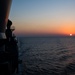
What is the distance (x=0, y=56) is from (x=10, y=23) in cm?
1450

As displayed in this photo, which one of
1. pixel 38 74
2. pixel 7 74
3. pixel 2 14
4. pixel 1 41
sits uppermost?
pixel 2 14

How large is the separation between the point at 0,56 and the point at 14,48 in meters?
13.3

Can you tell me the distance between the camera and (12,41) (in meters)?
26.8

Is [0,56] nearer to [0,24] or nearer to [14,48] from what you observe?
[0,24]

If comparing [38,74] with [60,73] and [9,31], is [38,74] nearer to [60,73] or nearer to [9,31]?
[60,73]

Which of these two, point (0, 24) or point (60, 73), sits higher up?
point (0, 24)

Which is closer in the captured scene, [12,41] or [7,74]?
[7,74]

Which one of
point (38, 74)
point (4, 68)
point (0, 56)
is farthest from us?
point (38, 74)

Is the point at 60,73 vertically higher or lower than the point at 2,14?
lower

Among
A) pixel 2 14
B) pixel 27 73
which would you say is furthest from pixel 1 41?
pixel 27 73

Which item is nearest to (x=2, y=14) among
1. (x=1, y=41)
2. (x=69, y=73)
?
(x=1, y=41)

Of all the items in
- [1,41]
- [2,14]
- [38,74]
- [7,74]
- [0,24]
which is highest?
[2,14]

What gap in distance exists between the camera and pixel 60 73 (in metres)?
26.5

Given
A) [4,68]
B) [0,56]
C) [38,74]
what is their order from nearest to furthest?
[4,68] → [0,56] → [38,74]
